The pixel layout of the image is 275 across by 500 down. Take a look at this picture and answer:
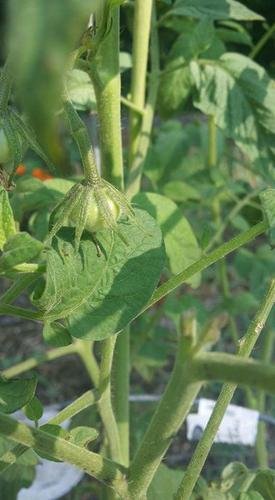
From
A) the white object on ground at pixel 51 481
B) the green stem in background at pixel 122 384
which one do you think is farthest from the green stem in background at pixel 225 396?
the white object on ground at pixel 51 481

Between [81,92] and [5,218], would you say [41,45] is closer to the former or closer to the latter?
[5,218]

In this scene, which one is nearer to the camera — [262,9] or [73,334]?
[73,334]

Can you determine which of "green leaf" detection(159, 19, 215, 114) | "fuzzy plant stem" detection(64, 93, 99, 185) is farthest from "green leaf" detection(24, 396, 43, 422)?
"green leaf" detection(159, 19, 215, 114)

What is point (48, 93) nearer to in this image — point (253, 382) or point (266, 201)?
point (253, 382)

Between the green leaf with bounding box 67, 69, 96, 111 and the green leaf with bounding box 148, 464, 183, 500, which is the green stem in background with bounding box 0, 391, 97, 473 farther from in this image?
the green leaf with bounding box 67, 69, 96, 111

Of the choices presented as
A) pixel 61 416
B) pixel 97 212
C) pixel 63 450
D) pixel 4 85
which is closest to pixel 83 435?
pixel 61 416

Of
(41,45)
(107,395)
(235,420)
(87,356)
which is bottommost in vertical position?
(235,420)

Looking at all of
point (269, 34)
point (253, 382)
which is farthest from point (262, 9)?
point (253, 382)
